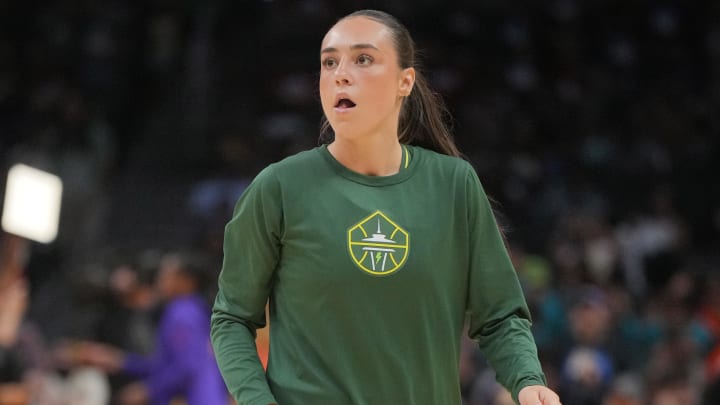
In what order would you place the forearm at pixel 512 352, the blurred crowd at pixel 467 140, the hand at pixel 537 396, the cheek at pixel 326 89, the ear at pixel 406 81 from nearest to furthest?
the hand at pixel 537 396
the forearm at pixel 512 352
the cheek at pixel 326 89
the ear at pixel 406 81
the blurred crowd at pixel 467 140

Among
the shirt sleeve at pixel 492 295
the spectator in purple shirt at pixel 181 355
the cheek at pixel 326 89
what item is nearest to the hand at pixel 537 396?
the shirt sleeve at pixel 492 295

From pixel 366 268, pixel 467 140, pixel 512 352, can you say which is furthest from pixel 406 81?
pixel 467 140

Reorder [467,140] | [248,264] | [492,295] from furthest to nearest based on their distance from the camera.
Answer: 1. [467,140]
2. [492,295]
3. [248,264]

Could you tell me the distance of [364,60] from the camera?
316 centimetres

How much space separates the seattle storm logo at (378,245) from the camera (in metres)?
3.01

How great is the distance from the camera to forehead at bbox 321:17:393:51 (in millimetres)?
3148

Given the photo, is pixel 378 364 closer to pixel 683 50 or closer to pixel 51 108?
pixel 51 108

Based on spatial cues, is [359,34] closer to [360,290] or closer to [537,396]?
[360,290]

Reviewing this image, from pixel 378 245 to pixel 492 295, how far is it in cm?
38

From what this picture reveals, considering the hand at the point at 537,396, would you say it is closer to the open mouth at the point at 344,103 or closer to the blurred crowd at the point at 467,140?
the open mouth at the point at 344,103

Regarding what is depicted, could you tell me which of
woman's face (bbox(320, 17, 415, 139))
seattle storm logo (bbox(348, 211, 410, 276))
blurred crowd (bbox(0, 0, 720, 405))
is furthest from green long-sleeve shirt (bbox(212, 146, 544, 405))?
blurred crowd (bbox(0, 0, 720, 405))

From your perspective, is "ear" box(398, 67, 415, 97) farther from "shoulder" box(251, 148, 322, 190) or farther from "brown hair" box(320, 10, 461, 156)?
"shoulder" box(251, 148, 322, 190)

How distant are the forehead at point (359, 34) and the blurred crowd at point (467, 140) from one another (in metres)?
5.33

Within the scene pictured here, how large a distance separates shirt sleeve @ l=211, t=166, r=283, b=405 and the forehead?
0.39 m
